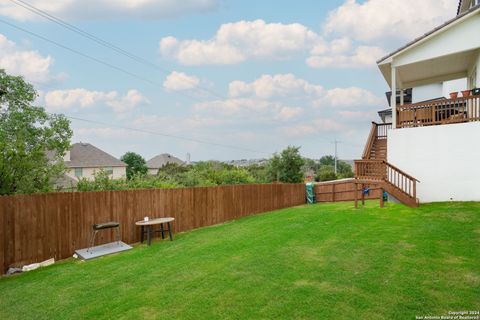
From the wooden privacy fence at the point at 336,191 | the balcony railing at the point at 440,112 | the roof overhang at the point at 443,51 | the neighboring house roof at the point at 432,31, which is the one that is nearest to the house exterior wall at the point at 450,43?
the roof overhang at the point at 443,51

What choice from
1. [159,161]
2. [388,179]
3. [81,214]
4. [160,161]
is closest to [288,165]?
[388,179]

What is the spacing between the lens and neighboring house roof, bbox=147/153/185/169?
58.5 metres

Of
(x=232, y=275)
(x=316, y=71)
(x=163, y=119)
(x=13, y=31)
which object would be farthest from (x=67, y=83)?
(x=232, y=275)

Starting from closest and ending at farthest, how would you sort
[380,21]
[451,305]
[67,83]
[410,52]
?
[451,305]
[410,52]
[380,21]
[67,83]

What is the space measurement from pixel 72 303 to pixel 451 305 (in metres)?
5.28

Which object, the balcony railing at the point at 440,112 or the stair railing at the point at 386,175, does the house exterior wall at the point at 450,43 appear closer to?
the balcony railing at the point at 440,112

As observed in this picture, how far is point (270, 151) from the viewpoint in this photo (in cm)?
2628

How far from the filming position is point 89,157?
37969 millimetres

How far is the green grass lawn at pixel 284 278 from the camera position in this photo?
3943 mm

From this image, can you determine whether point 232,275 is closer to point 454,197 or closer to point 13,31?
point 454,197

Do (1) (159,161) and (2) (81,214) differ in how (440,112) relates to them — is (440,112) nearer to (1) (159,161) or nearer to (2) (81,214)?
(2) (81,214)

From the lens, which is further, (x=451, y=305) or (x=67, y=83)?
(x=67, y=83)

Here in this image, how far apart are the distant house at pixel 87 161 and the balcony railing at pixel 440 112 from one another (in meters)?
32.6

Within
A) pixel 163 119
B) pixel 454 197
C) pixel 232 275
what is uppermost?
pixel 163 119
